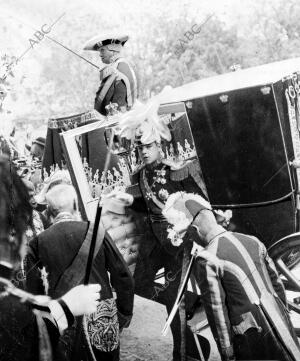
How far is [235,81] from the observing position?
8.89 feet

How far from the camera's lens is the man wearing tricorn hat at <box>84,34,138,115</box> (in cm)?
277

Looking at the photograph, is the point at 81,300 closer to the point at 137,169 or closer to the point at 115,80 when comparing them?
the point at 137,169

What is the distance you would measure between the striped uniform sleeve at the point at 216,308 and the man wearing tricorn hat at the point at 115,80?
2.85 feet

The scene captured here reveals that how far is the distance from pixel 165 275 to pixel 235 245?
390 mm

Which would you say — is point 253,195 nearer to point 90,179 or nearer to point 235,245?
point 235,245

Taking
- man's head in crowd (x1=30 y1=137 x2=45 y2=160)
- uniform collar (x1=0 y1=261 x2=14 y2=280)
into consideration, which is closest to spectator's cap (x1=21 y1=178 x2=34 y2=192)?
man's head in crowd (x1=30 y1=137 x2=45 y2=160)

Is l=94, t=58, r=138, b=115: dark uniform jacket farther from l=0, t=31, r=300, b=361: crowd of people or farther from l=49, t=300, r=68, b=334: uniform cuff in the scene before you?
l=49, t=300, r=68, b=334: uniform cuff

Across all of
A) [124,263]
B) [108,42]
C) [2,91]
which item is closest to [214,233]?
[124,263]

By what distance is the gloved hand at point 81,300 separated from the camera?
248 centimetres

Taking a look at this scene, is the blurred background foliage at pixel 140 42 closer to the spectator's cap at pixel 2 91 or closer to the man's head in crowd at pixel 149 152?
the spectator's cap at pixel 2 91

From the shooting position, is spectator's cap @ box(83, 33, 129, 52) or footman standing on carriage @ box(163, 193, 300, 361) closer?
footman standing on carriage @ box(163, 193, 300, 361)

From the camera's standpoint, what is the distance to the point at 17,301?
248cm

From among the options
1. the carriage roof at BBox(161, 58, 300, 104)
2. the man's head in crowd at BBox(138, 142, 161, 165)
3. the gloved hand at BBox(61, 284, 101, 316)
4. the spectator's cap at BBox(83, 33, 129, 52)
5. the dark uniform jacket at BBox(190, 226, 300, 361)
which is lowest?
the dark uniform jacket at BBox(190, 226, 300, 361)

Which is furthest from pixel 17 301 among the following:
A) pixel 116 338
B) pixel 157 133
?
pixel 157 133
